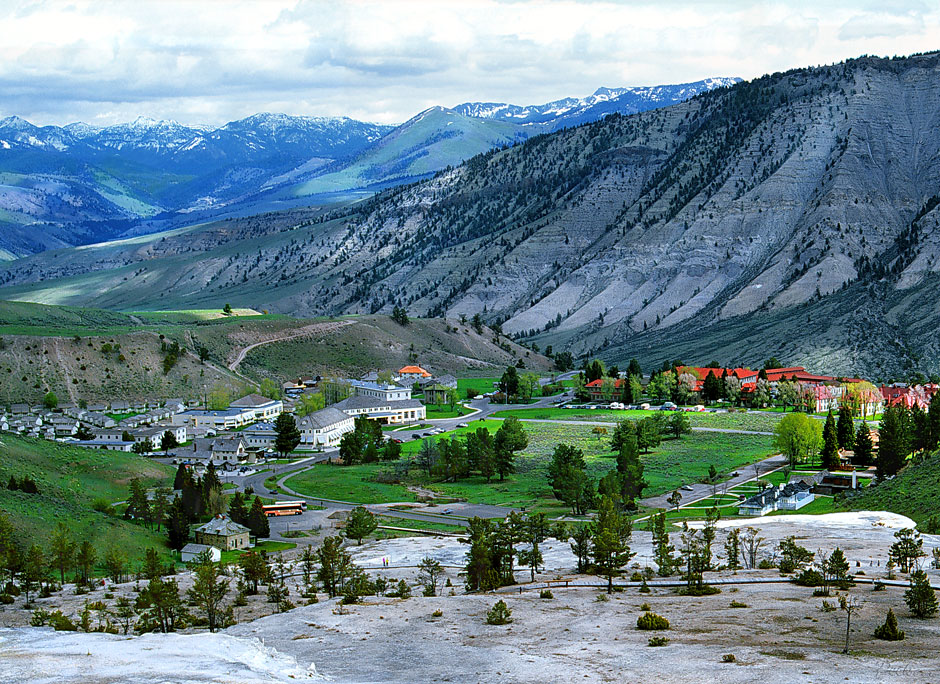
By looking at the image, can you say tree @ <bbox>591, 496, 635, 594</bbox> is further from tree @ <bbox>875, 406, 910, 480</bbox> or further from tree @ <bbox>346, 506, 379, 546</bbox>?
tree @ <bbox>875, 406, 910, 480</bbox>

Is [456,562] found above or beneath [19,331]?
beneath

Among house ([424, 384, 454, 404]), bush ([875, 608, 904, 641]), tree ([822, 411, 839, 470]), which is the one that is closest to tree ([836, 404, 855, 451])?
tree ([822, 411, 839, 470])

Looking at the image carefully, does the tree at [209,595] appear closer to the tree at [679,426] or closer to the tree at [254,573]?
the tree at [254,573]

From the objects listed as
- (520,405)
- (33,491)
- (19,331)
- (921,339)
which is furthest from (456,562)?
(921,339)

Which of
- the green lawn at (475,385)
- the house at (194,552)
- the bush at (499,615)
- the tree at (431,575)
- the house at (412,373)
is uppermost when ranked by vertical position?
the house at (412,373)

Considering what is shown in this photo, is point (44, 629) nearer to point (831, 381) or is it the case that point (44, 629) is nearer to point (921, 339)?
point (831, 381)

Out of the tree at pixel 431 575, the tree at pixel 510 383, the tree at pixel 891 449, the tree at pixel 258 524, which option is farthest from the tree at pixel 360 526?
the tree at pixel 510 383

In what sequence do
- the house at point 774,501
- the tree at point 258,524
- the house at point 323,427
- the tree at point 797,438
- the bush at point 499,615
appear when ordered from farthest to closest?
the house at point 323,427
the tree at point 797,438
the house at point 774,501
the tree at point 258,524
the bush at point 499,615
